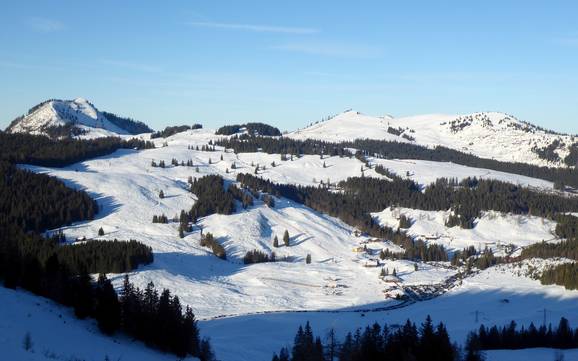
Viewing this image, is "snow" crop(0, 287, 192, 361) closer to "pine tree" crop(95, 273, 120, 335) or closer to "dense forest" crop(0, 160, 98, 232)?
"pine tree" crop(95, 273, 120, 335)

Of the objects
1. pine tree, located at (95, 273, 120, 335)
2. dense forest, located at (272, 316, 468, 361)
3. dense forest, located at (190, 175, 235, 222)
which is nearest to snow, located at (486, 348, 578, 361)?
dense forest, located at (272, 316, 468, 361)

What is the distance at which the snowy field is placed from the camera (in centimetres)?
10144

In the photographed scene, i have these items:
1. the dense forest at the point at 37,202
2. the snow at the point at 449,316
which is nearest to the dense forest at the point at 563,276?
the snow at the point at 449,316

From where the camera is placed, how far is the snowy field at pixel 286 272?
333ft

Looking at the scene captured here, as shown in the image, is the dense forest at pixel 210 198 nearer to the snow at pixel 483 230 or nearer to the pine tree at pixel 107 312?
the snow at pixel 483 230

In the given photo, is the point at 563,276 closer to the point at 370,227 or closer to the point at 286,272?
the point at 286,272

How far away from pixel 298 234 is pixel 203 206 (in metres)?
27.0

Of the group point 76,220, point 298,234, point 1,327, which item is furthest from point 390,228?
point 1,327

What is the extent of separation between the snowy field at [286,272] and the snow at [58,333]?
291 cm

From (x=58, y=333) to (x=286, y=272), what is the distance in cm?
8867

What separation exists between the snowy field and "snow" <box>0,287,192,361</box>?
2.91 metres

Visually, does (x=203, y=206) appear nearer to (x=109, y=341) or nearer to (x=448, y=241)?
(x=448, y=241)

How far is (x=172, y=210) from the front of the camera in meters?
167


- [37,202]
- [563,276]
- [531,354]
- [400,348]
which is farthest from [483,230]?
[400,348]
